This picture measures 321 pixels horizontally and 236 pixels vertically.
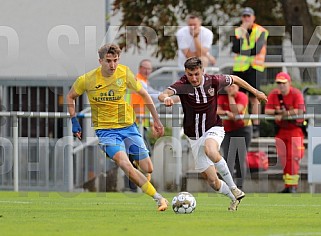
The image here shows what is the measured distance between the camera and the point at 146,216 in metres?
13.7

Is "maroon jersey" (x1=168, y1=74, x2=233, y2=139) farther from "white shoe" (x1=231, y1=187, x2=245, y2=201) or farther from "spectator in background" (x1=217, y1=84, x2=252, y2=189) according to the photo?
"spectator in background" (x1=217, y1=84, x2=252, y2=189)

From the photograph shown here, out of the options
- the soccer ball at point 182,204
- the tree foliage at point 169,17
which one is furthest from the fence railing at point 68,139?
the soccer ball at point 182,204

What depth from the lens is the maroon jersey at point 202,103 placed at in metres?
15.2

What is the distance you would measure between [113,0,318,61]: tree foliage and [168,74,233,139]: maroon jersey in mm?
11201

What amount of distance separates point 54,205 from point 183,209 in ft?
8.67

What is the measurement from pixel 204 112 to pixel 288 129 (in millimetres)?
5142

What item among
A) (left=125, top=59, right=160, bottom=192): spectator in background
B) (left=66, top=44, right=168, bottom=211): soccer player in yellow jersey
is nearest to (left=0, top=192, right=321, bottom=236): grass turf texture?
(left=66, top=44, right=168, bottom=211): soccer player in yellow jersey

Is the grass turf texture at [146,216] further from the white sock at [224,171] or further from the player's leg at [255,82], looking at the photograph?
the player's leg at [255,82]

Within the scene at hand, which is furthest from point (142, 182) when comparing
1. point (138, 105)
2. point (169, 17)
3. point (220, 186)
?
point (169, 17)

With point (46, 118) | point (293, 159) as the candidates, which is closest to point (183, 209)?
point (293, 159)

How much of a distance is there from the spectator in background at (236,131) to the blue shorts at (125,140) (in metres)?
4.46

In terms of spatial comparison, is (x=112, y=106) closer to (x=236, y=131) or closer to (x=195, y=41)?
(x=236, y=131)

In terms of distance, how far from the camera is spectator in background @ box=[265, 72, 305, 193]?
1994cm

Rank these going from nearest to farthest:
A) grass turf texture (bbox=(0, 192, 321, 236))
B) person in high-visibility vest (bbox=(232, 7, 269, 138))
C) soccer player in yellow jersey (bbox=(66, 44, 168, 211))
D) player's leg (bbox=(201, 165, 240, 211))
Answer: grass turf texture (bbox=(0, 192, 321, 236))
player's leg (bbox=(201, 165, 240, 211))
soccer player in yellow jersey (bbox=(66, 44, 168, 211))
person in high-visibility vest (bbox=(232, 7, 269, 138))
